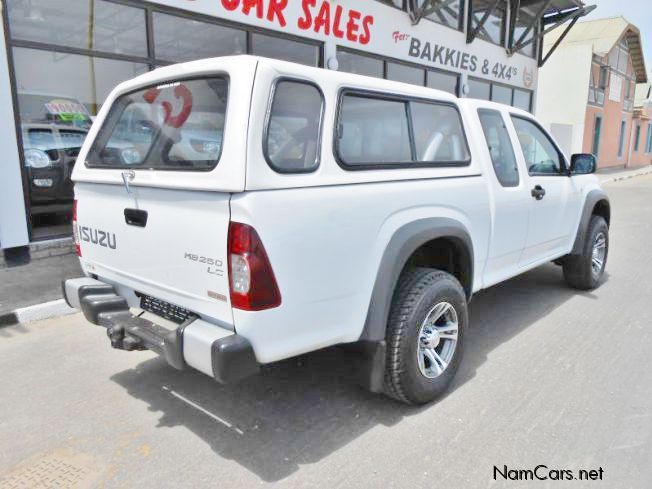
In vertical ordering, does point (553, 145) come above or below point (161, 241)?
above

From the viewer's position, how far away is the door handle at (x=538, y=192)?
408 centimetres

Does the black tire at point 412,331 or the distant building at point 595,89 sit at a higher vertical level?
the distant building at point 595,89

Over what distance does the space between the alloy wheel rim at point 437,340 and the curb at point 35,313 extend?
11.3ft

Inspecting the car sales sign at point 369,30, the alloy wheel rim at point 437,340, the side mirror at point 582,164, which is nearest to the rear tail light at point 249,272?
the alloy wheel rim at point 437,340

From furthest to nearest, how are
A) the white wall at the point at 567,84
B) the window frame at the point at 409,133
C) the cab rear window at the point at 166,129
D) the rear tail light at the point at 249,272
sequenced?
the white wall at the point at 567,84, the window frame at the point at 409,133, the cab rear window at the point at 166,129, the rear tail light at the point at 249,272

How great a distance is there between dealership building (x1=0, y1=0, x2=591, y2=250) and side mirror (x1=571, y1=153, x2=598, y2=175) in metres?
5.35

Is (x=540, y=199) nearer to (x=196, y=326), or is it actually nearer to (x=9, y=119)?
(x=196, y=326)

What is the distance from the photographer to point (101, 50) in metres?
6.38

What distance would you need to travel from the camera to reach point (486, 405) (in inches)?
120

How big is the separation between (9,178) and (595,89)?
26139mm

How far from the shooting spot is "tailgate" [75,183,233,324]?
225cm

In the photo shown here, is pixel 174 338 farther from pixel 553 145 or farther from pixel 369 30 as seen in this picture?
pixel 369 30

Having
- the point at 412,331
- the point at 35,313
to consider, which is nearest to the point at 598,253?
the point at 412,331

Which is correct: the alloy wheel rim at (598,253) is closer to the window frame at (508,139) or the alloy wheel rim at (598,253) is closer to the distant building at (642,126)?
the window frame at (508,139)
